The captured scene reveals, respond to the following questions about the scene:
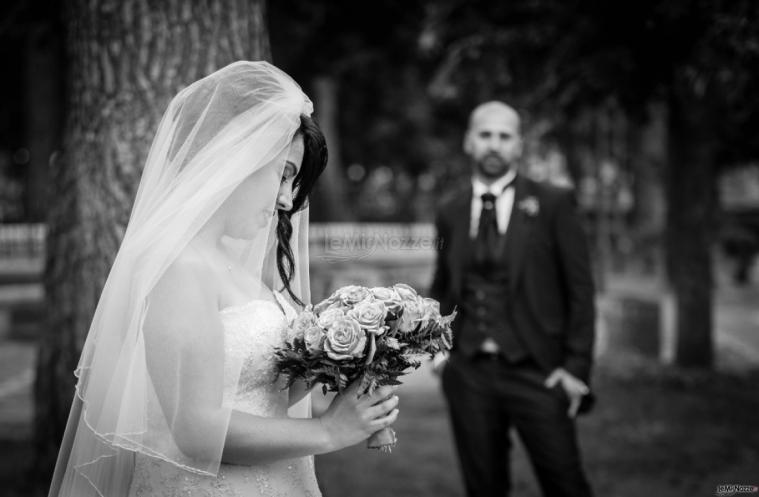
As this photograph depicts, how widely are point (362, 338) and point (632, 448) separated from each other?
4832 millimetres

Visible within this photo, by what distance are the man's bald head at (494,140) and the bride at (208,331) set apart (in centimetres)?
176

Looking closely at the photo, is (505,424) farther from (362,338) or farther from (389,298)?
(362,338)

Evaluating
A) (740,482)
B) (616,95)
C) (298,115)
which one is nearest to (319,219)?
(616,95)

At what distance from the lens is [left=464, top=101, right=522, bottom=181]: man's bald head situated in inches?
161

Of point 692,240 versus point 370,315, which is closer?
point 370,315

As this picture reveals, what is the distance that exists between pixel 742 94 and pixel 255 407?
16.1 feet

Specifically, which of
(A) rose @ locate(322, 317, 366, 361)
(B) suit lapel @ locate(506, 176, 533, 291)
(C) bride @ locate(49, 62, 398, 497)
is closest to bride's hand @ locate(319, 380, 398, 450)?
(C) bride @ locate(49, 62, 398, 497)

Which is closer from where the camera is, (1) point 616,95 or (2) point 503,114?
(2) point 503,114

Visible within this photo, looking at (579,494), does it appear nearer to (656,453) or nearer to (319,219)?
(656,453)

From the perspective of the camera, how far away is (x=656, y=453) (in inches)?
240

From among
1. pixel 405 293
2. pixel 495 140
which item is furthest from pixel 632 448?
pixel 405 293

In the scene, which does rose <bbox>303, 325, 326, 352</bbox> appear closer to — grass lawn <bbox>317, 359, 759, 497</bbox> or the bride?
the bride

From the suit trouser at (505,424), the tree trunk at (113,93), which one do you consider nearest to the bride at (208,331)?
the tree trunk at (113,93)

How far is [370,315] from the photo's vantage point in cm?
219
